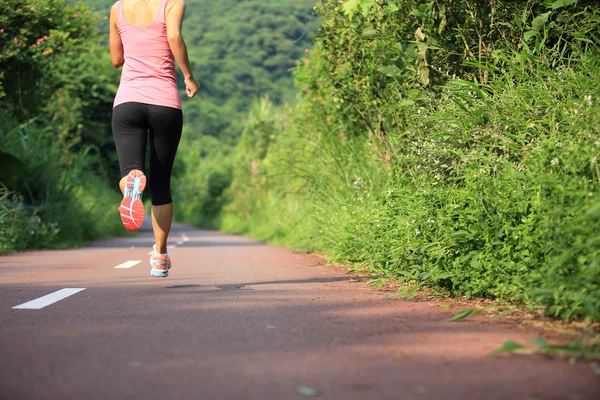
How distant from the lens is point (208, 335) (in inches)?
165

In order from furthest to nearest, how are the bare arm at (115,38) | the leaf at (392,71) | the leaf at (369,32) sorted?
the leaf at (369,32), the leaf at (392,71), the bare arm at (115,38)

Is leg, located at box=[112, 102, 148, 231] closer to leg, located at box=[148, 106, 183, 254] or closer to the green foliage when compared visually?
leg, located at box=[148, 106, 183, 254]

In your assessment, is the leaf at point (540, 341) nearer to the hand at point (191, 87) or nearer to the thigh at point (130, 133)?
the hand at point (191, 87)

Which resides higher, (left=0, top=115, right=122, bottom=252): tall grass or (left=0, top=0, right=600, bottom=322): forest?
(left=0, top=0, right=600, bottom=322): forest

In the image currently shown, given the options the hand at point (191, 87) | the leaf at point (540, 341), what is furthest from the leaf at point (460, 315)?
the hand at point (191, 87)

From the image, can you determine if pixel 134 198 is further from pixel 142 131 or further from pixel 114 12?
pixel 114 12

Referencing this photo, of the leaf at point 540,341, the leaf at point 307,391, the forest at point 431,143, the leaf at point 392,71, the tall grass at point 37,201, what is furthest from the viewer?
the tall grass at point 37,201

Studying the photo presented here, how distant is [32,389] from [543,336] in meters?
2.37

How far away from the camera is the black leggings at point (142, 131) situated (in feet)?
20.2

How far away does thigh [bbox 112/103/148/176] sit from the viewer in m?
6.14

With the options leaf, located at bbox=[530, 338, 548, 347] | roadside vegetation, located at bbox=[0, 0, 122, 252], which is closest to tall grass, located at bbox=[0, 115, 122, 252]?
roadside vegetation, located at bbox=[0, 0, 122, 252]

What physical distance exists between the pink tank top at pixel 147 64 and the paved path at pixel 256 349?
1.46 metres

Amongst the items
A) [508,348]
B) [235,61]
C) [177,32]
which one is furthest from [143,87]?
[235,61]

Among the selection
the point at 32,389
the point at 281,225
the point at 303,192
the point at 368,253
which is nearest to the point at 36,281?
the point at 368,253
